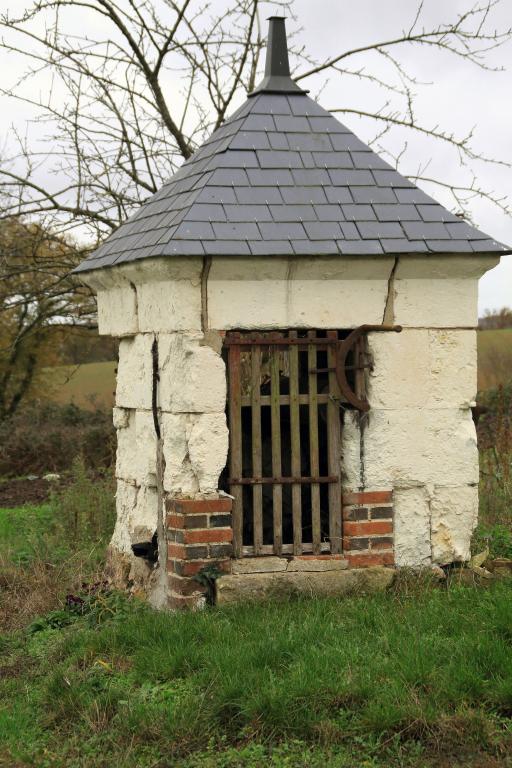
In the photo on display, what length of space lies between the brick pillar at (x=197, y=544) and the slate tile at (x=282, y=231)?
5.02ft

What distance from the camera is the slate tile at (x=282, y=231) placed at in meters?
5.54

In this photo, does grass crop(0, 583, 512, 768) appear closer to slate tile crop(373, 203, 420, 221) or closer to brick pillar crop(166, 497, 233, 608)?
brick pillar crop(166, 497, 233, 608)

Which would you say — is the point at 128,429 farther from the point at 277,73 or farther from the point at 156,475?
the point at 277,73

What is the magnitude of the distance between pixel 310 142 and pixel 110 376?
1569 centimetres

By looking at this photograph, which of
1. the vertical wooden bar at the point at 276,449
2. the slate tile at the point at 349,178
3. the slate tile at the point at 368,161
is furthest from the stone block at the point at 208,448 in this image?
the slate tile at the point at 368,161

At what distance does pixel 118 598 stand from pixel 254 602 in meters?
0.93

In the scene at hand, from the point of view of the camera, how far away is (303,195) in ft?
19.2

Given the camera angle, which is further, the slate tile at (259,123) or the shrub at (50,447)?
the shrub at (50,447)

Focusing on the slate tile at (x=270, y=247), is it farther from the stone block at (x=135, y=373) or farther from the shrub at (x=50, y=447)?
the shrub at (x=50, y=447)

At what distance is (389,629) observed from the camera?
4914 mm

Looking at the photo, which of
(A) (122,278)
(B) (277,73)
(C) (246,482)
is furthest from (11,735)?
(B) (277,73)

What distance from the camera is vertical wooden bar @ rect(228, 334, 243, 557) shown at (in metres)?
5.72

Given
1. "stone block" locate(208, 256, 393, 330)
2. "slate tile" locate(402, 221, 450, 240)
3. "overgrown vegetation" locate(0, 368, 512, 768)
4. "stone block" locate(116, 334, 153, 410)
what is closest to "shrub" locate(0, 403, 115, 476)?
"stone block" locate(116, 334, 153, 410)

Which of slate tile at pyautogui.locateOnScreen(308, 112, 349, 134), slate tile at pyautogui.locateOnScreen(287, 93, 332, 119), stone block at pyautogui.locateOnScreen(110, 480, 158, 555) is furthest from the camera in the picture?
slate tile at pyautogui.locateOnScreen(287, 93, 332, 119)
